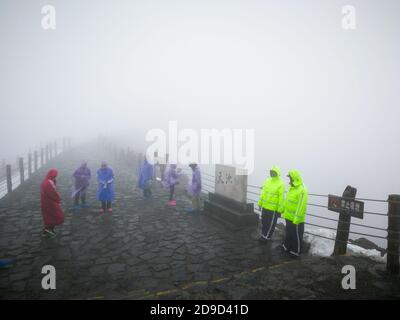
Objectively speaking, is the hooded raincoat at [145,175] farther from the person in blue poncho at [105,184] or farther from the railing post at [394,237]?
the railing post at [394,237]

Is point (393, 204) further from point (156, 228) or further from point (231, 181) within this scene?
point (156, 228)

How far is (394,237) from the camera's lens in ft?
16.7

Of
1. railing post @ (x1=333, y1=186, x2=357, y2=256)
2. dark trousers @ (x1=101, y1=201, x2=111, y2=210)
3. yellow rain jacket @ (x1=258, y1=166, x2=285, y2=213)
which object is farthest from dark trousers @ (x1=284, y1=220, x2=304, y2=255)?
dark trousers @ (x1=101, y1=201, x2=111, y2=210)

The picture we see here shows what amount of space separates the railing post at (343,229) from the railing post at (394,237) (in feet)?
2.93

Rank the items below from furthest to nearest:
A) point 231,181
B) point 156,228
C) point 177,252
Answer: point 231,181
point 156,228
point 177,252

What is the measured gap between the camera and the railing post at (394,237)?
499 cm

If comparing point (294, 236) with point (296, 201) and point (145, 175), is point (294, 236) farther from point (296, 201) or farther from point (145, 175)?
point (145, 175)

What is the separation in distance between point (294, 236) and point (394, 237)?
76.0 inches

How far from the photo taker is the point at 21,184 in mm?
13922

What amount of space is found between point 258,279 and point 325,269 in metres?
1.48

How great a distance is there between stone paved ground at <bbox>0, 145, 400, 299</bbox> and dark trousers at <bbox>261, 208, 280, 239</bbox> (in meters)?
0.32

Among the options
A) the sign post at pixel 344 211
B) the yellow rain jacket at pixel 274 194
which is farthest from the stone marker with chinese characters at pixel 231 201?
the sign post at pixel 344 211
